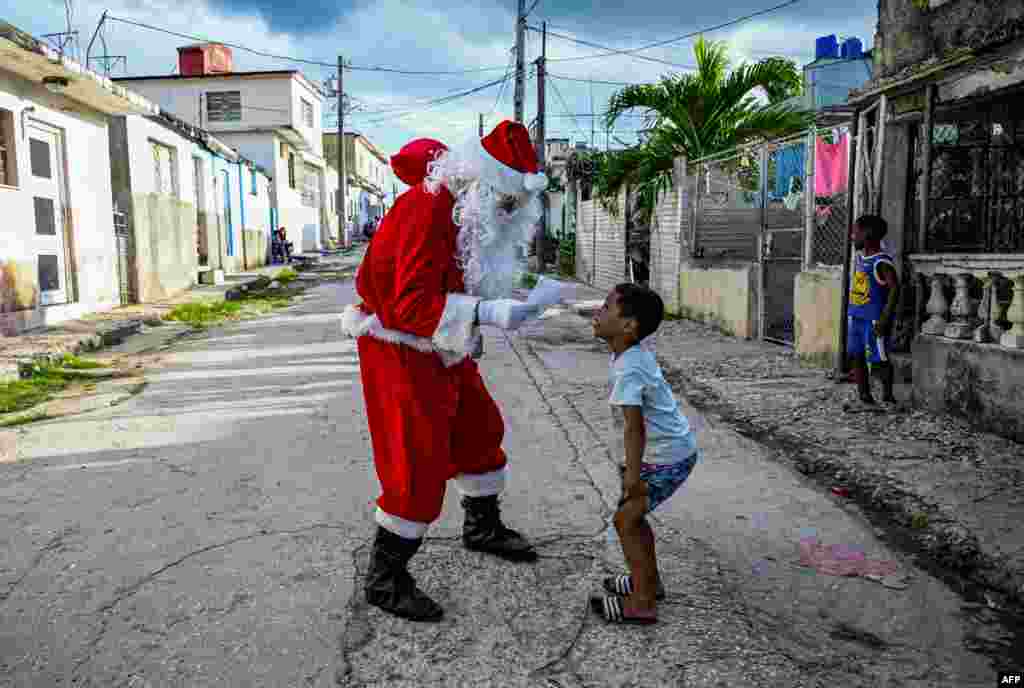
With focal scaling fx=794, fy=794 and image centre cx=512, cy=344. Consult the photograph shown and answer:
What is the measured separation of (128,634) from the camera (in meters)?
2.61

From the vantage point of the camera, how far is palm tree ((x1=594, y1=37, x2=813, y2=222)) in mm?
12594

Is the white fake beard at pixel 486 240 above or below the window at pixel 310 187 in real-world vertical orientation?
below

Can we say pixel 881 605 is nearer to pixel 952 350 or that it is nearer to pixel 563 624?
pixel 563 624

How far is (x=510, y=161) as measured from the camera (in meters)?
2.85

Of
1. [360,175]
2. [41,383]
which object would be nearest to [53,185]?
[41,383]

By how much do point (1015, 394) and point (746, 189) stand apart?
6.33 meters

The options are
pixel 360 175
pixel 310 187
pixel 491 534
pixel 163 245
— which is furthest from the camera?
pixel 360 175

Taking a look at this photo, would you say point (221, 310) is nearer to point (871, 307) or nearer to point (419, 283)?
point (871, 307)

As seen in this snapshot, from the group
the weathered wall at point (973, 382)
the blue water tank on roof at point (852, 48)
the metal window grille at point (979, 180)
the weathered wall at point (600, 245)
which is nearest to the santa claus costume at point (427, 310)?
the weathered wall at point (973, 382)

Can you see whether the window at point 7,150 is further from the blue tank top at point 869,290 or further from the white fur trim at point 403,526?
the blue tank top at point 869,290

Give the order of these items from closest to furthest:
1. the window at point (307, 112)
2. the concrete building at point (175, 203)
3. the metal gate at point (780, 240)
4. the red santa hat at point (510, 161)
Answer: the red santa hat at point (510, 161) < the metal gate at point (780, 240) < the concrete building at point (175, 203) < the window at point (307, 112)

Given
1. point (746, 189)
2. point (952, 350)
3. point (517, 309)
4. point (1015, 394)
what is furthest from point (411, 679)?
point (746, 189)

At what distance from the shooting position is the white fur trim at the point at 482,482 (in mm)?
3127

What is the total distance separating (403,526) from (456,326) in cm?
71
